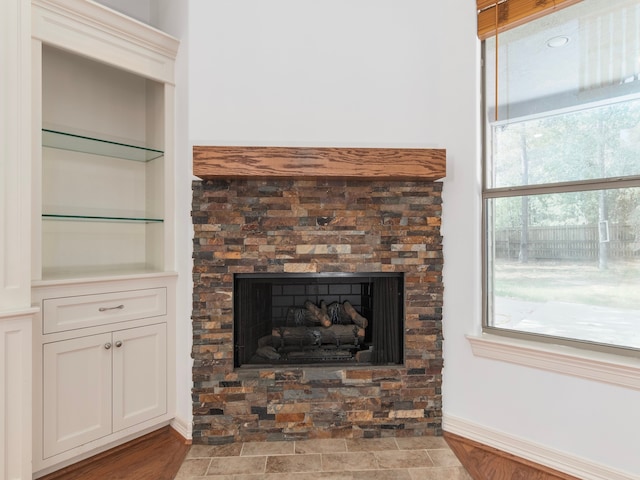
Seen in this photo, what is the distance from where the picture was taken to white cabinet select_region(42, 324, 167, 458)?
1852 millimetres

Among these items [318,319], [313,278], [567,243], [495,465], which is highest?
[567,243]

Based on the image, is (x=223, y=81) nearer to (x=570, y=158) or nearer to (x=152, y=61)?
(x=152, y=61)

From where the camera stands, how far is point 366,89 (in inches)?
87.0

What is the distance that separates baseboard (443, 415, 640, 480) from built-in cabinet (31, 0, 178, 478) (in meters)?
1.78

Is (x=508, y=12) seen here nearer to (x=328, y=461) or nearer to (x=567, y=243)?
(x=567, y=243)

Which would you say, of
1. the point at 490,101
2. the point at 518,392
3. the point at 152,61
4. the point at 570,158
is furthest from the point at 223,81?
the point at 518,392

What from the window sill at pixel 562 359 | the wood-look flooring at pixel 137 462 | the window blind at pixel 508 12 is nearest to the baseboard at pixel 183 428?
the wood-look flooring at pixel 137 462

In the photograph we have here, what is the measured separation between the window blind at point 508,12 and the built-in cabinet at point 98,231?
187 centimetres

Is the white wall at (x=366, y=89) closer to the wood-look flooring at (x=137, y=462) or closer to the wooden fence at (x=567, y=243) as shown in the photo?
the wooden fence at (x=567, y=243)

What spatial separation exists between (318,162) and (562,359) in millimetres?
1612

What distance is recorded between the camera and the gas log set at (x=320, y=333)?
7.76 ft

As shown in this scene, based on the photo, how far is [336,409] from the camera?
2.21 m

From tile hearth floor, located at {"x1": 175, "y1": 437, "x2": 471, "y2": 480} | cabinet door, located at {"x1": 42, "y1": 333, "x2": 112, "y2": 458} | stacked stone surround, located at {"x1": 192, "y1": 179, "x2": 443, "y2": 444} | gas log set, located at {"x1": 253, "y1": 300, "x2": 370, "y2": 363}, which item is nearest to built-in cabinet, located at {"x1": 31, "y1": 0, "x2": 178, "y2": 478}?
cabinet door, located at {"x1": 42, "y1": 333, "x2": 112, "y2": 458}

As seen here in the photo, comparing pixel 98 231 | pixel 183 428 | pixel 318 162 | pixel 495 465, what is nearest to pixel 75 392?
pixel 183 428
